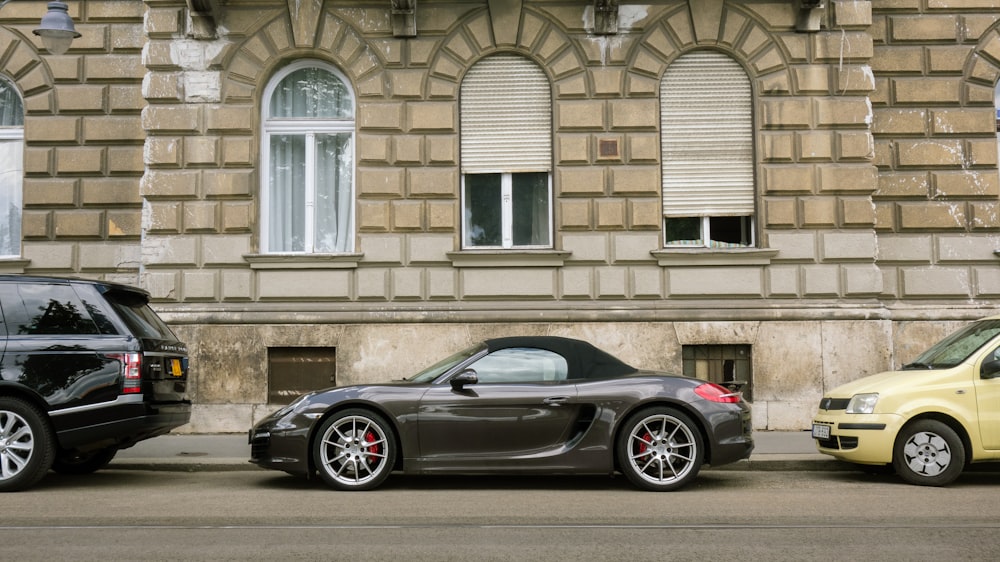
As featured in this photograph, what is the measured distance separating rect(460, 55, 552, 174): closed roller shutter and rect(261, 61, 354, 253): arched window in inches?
67.5

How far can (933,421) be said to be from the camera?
9375mm

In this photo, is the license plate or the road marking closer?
the road marking

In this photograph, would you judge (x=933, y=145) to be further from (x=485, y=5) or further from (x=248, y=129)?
(x=248, y=129)

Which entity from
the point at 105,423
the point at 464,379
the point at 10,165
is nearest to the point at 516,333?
the point at 464,379

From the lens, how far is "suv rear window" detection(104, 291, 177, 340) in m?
9.57

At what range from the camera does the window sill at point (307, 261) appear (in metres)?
13.9

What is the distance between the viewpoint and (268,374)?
45.7 feet

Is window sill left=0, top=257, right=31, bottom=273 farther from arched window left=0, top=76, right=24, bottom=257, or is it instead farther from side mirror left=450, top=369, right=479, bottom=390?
side mirror left=450, top=369, right=479, bottom=390

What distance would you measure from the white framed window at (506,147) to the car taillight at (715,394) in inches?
212

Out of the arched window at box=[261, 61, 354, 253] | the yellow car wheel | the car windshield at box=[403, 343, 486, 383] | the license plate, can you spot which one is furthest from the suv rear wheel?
the yellow car wheel

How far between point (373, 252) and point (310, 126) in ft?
7.04

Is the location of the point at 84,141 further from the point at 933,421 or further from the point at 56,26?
the point at 933,421

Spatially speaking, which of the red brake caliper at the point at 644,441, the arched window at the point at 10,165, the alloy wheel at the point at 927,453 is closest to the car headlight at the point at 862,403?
the alloy wheel at the point at 927,453

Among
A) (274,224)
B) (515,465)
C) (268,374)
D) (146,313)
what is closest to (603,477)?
(515,465)
